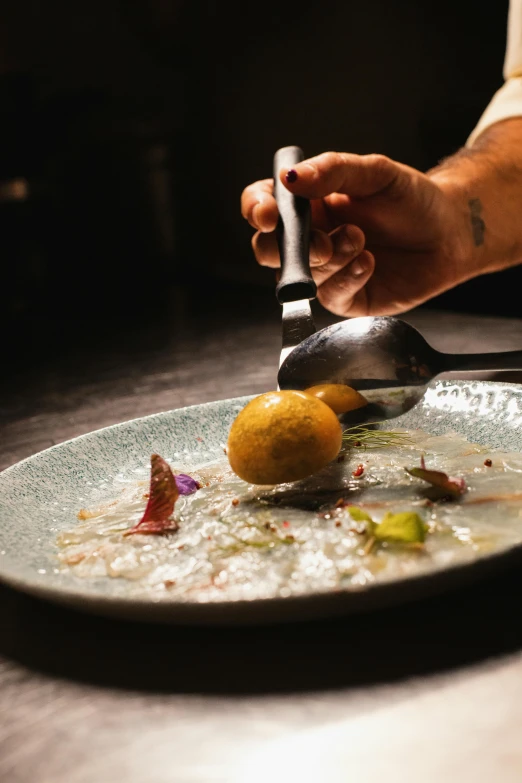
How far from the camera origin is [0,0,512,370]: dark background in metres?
3.24

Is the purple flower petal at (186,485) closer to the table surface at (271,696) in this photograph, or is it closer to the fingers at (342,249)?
the table surface at (271,696)

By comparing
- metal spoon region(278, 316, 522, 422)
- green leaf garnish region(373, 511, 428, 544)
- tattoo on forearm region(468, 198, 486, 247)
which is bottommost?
green leaf garnish region(373, 511, 428, 544)

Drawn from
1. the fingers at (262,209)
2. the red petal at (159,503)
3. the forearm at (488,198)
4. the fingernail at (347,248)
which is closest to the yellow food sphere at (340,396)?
the red petal at (159,503)

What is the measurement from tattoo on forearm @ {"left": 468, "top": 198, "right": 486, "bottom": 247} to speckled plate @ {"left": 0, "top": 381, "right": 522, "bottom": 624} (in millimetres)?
835

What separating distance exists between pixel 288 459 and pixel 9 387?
1.29m

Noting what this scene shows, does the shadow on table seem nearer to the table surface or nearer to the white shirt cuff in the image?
the table surface

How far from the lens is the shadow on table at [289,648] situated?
1.76 feet

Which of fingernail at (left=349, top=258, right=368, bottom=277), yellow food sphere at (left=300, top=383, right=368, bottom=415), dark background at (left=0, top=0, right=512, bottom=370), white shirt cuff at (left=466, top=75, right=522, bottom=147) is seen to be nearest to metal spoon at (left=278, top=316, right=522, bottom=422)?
yellow food sphere at (left=300, top=383, right=368, bottom=415)

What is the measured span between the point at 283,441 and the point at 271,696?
37 centimetres

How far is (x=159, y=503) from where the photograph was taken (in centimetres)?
81

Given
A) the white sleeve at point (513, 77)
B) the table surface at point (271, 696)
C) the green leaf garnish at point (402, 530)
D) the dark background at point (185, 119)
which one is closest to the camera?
the table surface at point (271, 696)

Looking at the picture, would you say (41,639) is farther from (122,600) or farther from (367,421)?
(367,421)

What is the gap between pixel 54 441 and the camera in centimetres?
139

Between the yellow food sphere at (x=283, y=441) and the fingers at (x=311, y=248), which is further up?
the fingers at (x=311, y=248)
